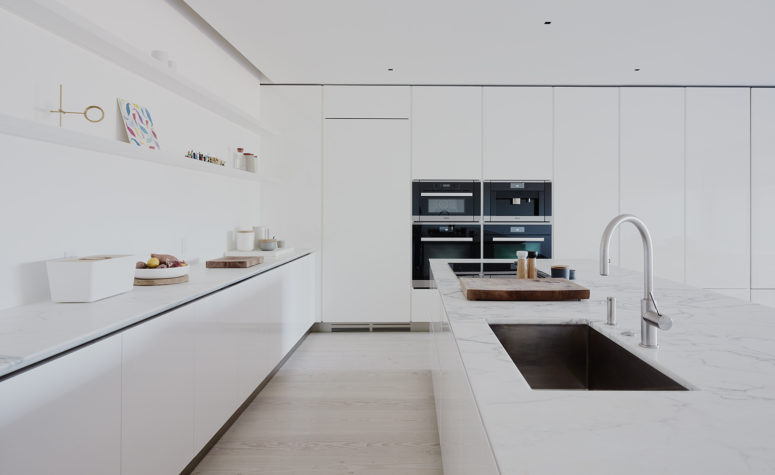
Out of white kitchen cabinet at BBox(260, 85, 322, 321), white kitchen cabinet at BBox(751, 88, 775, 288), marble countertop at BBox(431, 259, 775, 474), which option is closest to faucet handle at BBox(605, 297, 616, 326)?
marble countertop at BBox(431, 259, 775, 474)

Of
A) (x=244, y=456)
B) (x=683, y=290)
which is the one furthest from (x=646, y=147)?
(x=244, y=456)

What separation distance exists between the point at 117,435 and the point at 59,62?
5.06 feet

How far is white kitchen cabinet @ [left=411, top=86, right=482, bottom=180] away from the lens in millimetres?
4074

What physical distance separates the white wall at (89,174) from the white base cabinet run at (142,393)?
570 mm

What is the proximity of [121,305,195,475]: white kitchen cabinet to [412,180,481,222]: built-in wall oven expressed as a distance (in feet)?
Answer: 8.93

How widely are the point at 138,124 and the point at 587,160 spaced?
389 cm

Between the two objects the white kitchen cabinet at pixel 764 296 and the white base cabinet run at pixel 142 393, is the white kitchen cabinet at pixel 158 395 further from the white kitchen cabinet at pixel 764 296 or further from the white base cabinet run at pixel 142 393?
the white kitchen cabinet at pixel 764 296

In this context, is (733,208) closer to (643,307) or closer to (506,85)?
(506,85)

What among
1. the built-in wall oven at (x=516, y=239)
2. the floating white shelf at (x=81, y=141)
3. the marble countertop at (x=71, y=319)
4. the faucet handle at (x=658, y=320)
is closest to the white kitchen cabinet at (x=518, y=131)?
the built-in wall oven at (x=516, y=239)

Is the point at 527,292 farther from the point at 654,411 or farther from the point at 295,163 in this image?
the point at 295,163

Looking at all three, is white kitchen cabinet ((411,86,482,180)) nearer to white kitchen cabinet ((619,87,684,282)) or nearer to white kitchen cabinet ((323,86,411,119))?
white kitchen cabinet ((323,86,411,119))

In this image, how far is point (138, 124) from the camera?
2.18 metres

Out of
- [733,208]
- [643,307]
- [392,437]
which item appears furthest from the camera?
[733,208]

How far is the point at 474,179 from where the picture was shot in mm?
4109
